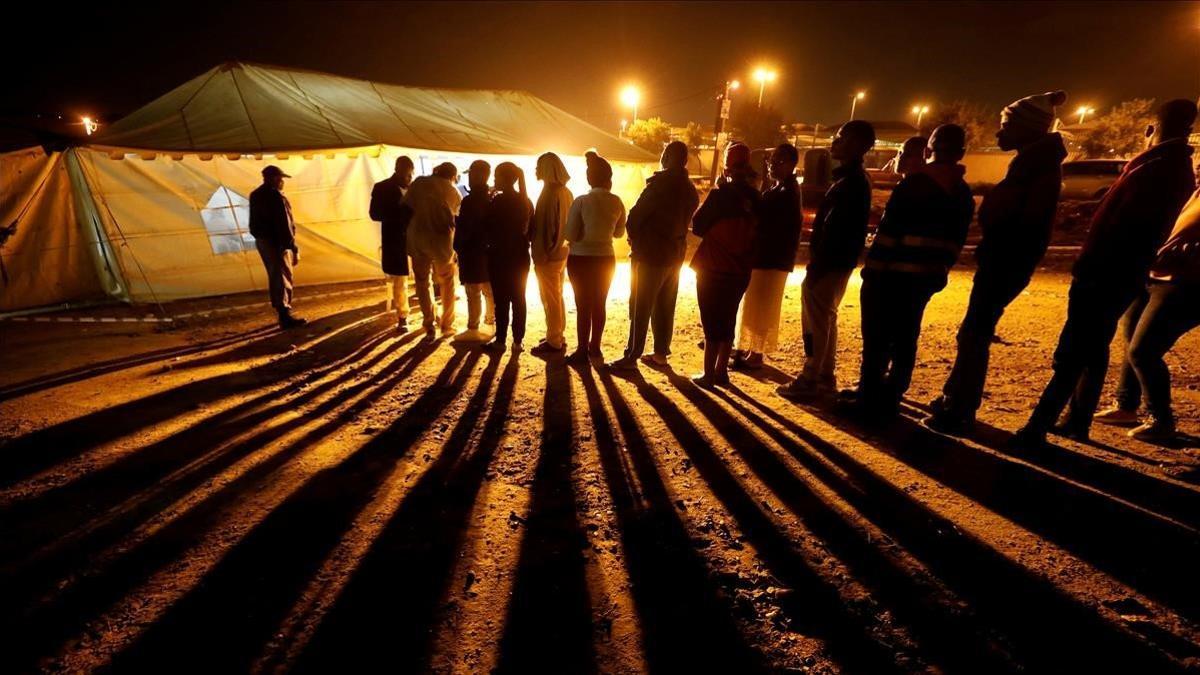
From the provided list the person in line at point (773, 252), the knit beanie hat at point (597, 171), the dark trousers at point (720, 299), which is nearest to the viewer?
the dark trousers at point (720, 299)

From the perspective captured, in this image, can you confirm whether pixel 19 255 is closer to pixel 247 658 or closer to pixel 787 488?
pixel 247 658

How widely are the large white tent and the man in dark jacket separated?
2654 millimetres

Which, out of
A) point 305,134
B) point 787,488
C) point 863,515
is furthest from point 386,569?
Result: point 305,134

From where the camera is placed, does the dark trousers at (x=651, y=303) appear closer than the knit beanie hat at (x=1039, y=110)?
No

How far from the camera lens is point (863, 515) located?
276 cm

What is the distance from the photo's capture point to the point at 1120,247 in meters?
3.03

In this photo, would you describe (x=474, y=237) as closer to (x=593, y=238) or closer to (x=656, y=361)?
(x=593, y=238)

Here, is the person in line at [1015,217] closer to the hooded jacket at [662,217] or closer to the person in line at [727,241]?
the person in line at [727,241]

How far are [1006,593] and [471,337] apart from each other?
5054mm

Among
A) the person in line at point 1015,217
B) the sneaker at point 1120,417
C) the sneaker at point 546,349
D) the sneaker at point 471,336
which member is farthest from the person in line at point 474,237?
the sneaker at point 1120,417

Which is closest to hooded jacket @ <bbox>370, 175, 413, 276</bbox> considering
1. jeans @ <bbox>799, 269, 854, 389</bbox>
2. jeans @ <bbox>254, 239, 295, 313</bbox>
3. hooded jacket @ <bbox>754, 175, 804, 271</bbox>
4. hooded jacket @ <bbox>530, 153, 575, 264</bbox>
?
jeans @ <bbox>254, 239, 295, 313</bbox>

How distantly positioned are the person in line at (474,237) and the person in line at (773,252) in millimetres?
2670

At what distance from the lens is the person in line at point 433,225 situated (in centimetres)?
573

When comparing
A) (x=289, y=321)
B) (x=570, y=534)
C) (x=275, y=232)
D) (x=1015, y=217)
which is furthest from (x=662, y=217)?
(x=289, y=321)
